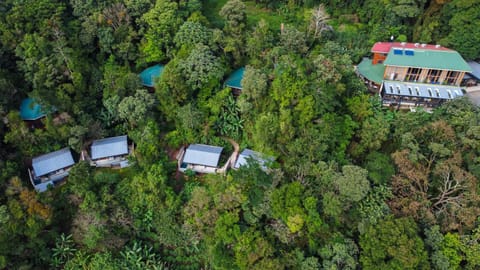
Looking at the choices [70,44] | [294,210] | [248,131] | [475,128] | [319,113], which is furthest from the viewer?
[70,44]

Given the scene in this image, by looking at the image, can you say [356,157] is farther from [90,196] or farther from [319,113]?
[90,196]

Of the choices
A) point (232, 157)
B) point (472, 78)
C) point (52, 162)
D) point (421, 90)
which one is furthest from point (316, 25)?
point (52, 162)

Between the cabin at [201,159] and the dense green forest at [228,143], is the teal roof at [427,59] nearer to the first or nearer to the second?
the dense green forest at [228,143]

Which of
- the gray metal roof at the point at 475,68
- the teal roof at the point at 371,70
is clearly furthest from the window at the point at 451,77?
the teal roof at the point at 371,70

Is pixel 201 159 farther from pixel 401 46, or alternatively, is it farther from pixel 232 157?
pixel 401 46

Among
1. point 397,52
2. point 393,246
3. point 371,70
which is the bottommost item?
point 393,246

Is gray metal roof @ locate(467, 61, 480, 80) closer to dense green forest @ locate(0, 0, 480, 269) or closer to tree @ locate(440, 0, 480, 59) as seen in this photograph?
tree @ locate(440, 0, 480, 59)

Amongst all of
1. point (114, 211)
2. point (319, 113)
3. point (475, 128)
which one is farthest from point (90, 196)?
point (475, 128)
